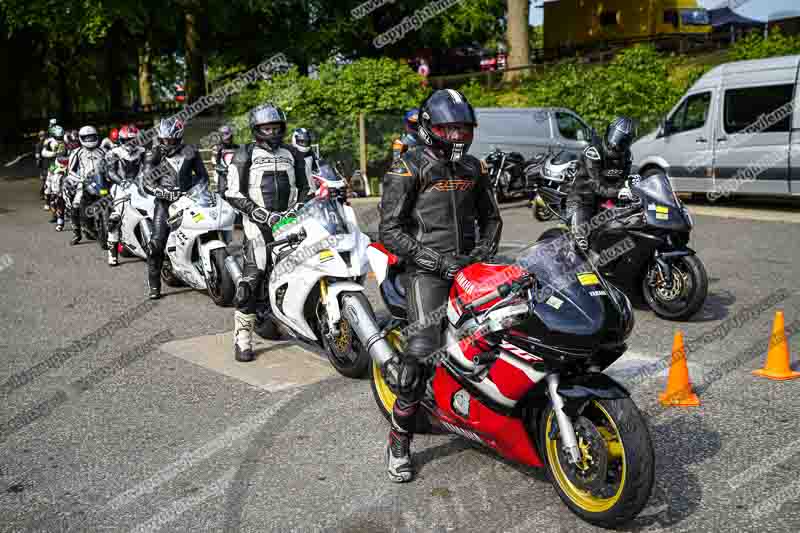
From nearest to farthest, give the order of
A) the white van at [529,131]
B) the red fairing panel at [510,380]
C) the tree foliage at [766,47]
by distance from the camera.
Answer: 1. the red fairing panel at [510,380]
2. the white van at [529,131]
3. the tree foliage at [766,47]

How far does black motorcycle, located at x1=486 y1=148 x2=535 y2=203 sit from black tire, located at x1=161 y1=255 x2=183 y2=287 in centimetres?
899

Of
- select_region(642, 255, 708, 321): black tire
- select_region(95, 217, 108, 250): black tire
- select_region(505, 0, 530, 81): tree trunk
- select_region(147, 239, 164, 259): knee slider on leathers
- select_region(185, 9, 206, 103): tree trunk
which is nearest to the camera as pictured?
select_region(642, 255, 708, 321): black tire

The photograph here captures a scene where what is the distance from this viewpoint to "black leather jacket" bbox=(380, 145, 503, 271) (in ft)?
14.9

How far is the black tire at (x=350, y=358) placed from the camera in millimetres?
6145

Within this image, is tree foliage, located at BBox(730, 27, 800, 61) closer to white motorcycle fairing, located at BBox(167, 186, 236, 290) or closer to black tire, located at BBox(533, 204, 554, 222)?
black tire, located at BBox(533, 204, 554, 222)

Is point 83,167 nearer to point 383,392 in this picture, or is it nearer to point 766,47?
point 383,392

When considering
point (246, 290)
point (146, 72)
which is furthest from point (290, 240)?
point (146, 72)

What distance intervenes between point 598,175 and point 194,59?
27.6 meters

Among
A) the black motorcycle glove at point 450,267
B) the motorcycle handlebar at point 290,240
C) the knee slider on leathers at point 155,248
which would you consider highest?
the black motorcycle glove at point 450,267

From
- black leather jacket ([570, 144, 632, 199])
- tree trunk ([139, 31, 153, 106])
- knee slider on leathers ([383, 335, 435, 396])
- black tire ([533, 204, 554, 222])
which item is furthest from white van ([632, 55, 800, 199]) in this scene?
tree trunk ([139, 31, 153, 106])

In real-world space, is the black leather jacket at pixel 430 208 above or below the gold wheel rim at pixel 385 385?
above

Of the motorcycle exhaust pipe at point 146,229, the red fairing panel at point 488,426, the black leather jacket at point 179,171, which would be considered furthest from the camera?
the motorcycle exhaust pipe at point 146,229

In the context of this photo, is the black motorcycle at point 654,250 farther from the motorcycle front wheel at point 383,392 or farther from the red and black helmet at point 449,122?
the red and black helmet at point 449,122

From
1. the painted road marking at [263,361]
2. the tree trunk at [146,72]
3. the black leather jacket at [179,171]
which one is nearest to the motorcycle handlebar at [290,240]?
the painted road marking at [263,361]
